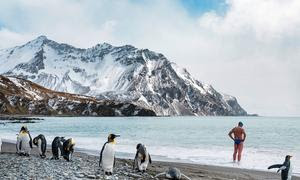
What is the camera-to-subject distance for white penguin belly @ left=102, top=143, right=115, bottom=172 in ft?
55.6

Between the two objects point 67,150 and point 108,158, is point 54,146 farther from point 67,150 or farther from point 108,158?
point 108,158

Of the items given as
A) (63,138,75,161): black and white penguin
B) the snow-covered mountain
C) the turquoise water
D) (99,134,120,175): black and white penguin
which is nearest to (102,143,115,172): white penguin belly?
(99,134,120,175): black and white penguin

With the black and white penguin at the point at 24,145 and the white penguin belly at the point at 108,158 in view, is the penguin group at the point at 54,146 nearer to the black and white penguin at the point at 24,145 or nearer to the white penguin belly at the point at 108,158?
the black and white penguin at the point at 24,145

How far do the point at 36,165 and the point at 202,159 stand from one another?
11940 millimetres

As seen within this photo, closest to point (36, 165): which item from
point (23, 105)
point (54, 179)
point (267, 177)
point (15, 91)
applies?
point (54, 179)

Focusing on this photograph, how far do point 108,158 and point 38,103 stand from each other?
515 feet

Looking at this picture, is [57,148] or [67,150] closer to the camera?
[67,150]

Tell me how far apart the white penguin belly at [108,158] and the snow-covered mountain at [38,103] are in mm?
140362

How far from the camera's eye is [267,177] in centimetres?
1909

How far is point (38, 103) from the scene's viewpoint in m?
169

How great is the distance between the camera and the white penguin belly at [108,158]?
55.6 feet

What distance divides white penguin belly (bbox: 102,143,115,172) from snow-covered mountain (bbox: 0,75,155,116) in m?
140

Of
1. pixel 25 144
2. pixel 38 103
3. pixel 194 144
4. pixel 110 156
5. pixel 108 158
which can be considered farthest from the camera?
pixel 38 103

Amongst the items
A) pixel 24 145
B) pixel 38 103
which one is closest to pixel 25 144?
pixel 24 145
